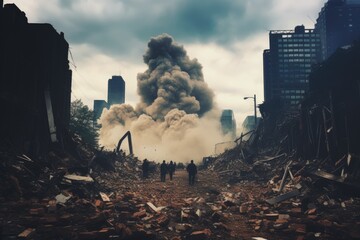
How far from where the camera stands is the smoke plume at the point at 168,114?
138 ft

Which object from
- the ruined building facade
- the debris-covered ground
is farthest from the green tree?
the debris-covered ground

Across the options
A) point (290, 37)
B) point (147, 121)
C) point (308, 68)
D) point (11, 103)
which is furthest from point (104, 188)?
point (290, 37)

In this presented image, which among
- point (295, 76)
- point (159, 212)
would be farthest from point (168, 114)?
point (159, 212)

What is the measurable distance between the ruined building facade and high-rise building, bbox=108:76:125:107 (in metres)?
174

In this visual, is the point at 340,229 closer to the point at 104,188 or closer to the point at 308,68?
the point at 104,188

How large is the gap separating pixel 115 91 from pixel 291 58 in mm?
146484

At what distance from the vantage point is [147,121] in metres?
49.9

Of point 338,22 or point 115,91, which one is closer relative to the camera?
point 338,22

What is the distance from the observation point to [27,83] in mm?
12789

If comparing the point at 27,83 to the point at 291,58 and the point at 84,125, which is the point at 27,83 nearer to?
the point at 84,125

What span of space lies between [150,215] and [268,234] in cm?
315

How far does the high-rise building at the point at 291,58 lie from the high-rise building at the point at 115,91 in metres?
141

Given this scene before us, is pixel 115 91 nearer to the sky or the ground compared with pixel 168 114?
nearer to the sky

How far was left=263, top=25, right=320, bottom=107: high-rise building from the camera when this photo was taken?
54.4 metres
